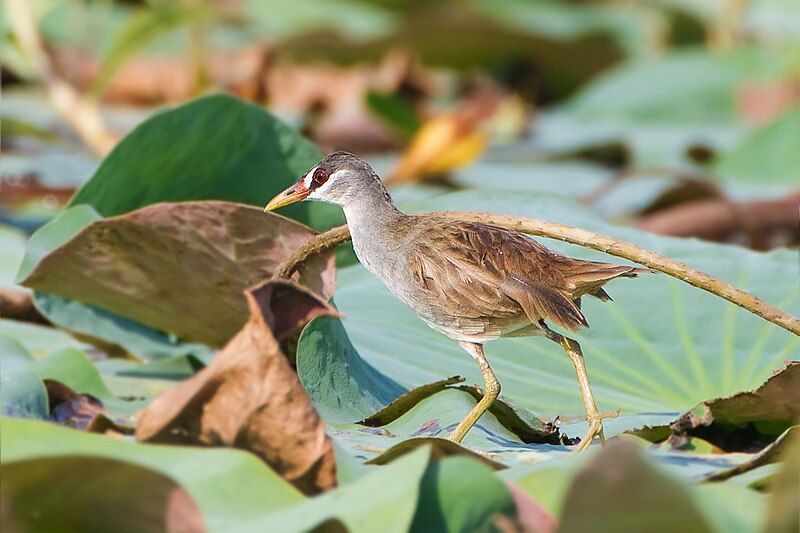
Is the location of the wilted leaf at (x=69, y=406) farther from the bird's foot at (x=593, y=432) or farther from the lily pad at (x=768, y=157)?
the lily pad at (x=768, y=157)

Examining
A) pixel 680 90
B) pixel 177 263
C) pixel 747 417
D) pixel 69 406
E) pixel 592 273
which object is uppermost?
pixel 680 90

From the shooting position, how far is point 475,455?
4.91ft

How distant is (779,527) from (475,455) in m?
0.48

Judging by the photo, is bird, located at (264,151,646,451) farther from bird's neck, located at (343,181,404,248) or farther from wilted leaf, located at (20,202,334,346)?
wilted leaf, located at (20,202,334,346)

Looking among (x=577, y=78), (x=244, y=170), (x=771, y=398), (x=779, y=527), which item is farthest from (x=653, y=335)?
(x=577, y=78)

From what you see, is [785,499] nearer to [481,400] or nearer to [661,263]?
[661,263]

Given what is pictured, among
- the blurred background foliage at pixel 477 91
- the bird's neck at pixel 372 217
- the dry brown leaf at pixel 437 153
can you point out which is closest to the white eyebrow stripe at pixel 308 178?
the bird's neck at pixel 372 217

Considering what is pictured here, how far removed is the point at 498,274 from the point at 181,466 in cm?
63

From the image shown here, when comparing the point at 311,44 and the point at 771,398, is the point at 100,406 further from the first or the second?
the point at 311,44

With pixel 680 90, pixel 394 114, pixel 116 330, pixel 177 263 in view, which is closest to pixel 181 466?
pixel 177 263

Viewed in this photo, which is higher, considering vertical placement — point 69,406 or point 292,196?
point 292,196

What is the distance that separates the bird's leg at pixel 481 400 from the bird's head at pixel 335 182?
292mm

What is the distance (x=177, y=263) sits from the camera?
208 centimetres

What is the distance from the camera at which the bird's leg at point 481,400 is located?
67.3 inches
